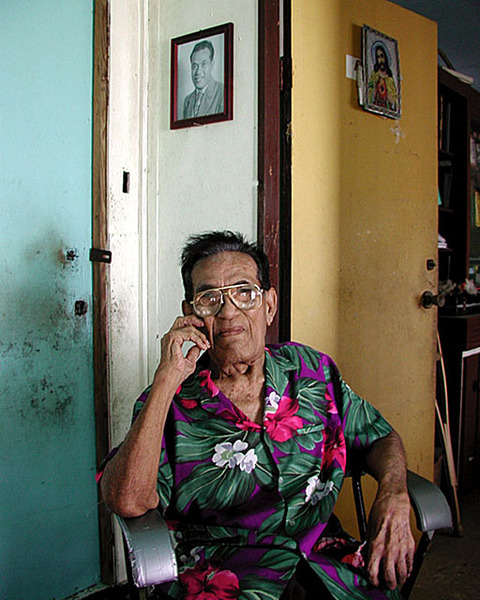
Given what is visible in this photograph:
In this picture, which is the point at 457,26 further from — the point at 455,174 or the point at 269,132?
the point at 269,132

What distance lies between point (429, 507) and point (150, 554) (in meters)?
0.62

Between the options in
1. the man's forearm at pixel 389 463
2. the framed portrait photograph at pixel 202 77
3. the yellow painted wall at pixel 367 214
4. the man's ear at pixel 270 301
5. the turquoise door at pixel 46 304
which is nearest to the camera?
the man's forearm at pixel 389 463

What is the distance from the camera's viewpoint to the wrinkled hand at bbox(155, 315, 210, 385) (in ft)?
4.30

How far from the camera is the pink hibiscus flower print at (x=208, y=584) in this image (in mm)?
1182

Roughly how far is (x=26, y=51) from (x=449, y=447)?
99.9 inches

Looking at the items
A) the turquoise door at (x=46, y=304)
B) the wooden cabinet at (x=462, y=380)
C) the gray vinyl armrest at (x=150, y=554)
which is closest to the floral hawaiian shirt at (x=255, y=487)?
the gray vinyl armrest at (x=150, y=554)

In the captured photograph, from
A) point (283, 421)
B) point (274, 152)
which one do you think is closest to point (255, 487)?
point (283, 421)

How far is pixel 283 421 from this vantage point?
1.40 m

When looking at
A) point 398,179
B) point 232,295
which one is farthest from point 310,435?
point 398,179

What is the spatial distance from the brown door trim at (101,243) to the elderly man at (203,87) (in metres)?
0.31

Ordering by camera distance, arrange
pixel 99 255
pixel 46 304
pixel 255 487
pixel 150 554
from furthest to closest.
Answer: pixel 99 255, pixel 46 304, pixel 255 487, pixel 150 554

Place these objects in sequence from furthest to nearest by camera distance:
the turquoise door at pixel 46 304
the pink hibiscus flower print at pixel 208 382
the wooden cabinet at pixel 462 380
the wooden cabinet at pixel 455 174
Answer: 1. the wooden cabinet at pixel 455 174
2. the wooden cabinet at pixel 462 380
3. the turquoise door at pixel 46 304
4. the pink hibiscus flower print at pixel 208 382

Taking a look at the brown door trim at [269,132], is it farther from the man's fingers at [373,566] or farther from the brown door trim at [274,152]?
the man's fingers at [373,566]

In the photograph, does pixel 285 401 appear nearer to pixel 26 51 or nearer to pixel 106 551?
pixel 106 551
